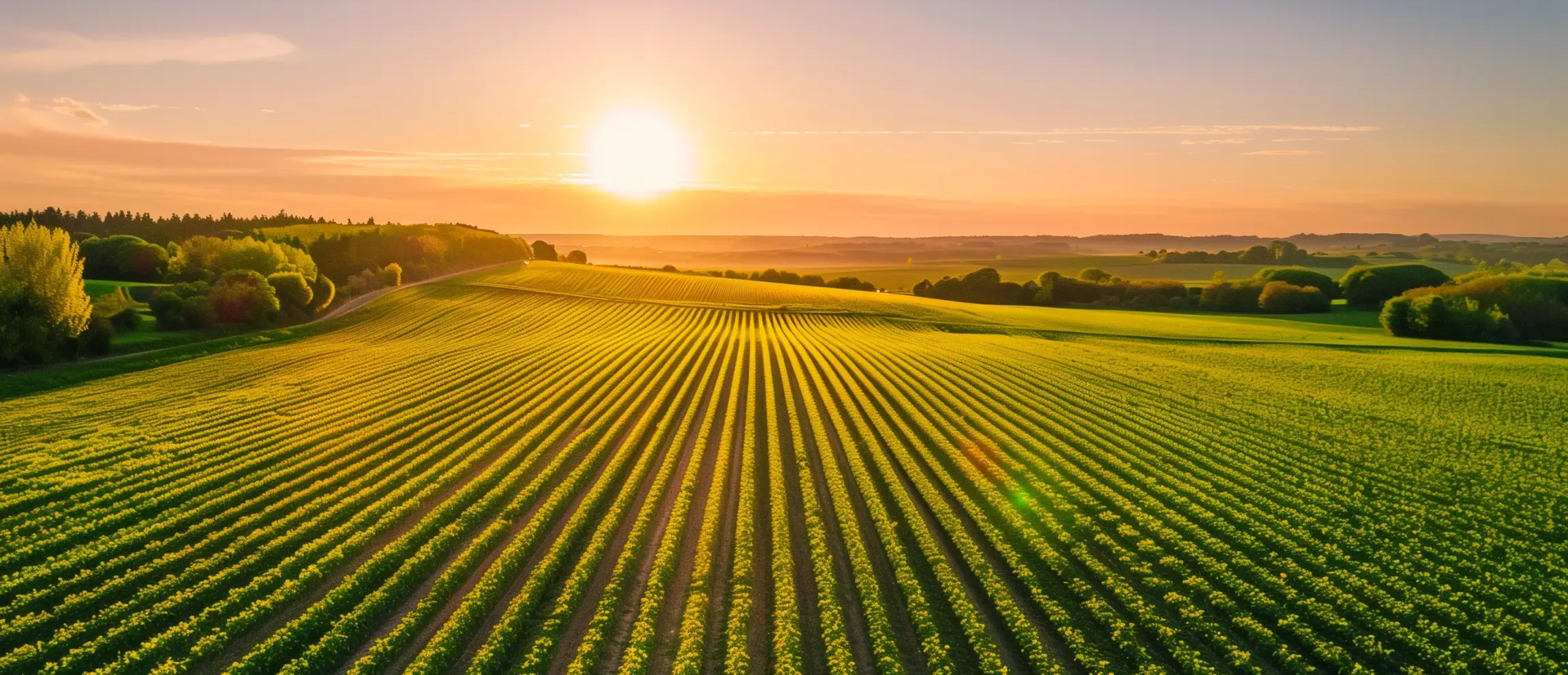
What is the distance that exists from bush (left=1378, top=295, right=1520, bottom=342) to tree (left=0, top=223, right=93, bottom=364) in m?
97.0

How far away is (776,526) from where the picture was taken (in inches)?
670

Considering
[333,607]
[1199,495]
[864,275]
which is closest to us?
[333,607]

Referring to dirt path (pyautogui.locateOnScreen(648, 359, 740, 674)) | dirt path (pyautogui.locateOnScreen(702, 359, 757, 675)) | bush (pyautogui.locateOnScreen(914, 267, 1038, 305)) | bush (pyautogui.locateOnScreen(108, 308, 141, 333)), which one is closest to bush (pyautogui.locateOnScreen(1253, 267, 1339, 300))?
bush (pyautogui.locateOnScreen(914, 267, 1038, 305))

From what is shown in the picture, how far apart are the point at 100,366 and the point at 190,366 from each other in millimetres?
4249

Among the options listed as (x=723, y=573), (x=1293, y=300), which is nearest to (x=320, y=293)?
(x=723, y=573)

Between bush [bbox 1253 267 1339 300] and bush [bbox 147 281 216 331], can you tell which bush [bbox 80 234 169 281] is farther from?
bush [bbox 1253 267 1339 300]

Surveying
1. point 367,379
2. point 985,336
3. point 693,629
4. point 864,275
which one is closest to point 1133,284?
point 985,336

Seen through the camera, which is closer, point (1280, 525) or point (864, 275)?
point (1280, 525)

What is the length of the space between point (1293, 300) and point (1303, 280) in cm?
1216

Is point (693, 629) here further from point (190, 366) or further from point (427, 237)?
point (427, 237)

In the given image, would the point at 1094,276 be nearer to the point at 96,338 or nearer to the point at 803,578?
the point at 803,578

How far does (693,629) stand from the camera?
40.3 ft

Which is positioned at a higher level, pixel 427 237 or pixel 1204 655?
pixel 427 237

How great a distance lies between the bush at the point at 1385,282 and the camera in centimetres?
8481
